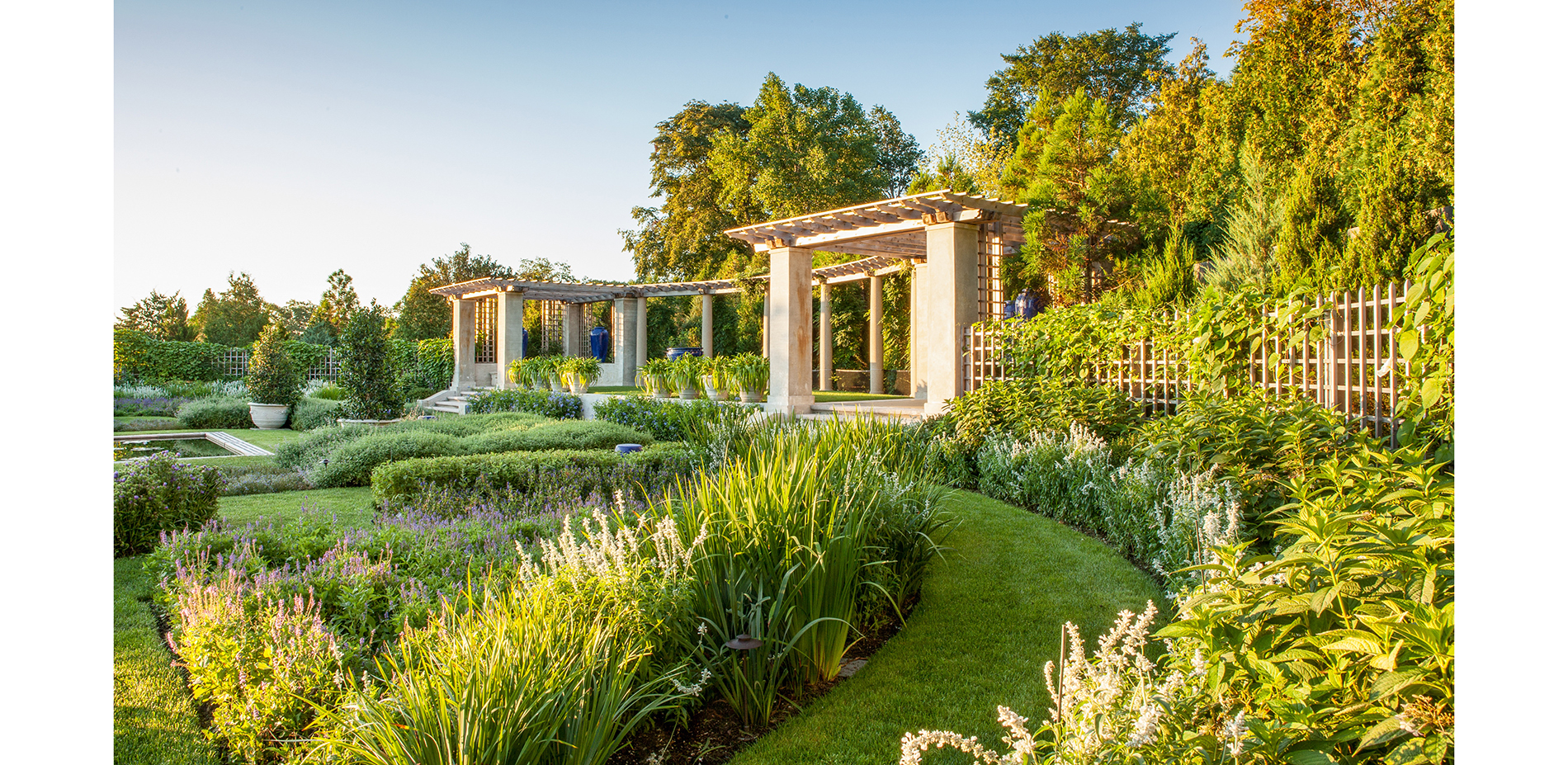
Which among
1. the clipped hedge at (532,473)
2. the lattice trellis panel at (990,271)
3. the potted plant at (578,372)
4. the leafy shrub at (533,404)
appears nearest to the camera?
the clipped hedge at (532,473)

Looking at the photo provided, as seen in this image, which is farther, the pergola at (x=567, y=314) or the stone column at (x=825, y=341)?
the pergola at (x=567, y=314)

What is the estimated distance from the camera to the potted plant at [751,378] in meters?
13.5

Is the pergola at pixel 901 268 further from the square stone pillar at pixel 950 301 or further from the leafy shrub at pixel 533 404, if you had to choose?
the leafy shrub at pixel 533 404

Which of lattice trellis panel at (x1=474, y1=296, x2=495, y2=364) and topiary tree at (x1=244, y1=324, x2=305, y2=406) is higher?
lattice trellis panel at (x1=474, y1=296, x2=495, y2=364)

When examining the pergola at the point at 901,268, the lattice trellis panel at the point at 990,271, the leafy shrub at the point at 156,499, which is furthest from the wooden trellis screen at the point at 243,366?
the lattice trellis panel at the point at 990,271

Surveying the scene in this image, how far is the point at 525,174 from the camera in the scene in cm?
1195

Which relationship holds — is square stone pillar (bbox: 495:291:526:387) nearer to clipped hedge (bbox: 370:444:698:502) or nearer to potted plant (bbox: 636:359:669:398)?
potted plant (bbox: 636:359:669:398)

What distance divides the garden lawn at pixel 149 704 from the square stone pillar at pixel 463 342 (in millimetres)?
17397

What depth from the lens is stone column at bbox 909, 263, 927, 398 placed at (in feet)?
46.4

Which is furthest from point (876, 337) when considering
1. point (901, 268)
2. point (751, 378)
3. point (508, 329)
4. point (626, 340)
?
point (508, 329)

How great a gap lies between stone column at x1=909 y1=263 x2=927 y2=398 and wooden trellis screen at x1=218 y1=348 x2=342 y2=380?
16624mm

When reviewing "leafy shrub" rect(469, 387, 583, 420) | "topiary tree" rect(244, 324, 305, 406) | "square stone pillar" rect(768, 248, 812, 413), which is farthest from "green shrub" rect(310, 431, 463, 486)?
"topiary tree" rect(244, 324, 305, 406)
